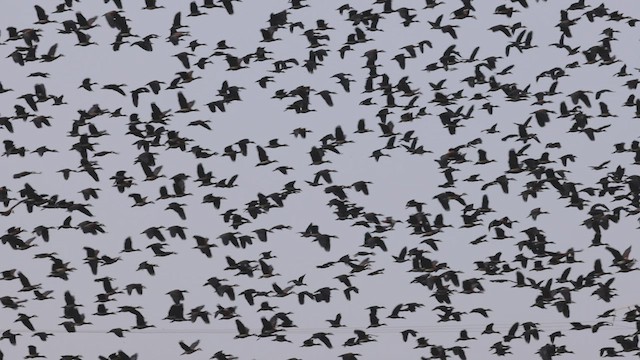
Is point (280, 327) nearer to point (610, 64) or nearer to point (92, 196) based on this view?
point (92, 196)

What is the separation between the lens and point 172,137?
225 feet

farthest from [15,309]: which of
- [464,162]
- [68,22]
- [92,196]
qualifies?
[464,162]

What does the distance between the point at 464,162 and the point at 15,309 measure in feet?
48.7

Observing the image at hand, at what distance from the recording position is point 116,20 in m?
65.8

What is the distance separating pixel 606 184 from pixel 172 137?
13.8 meters

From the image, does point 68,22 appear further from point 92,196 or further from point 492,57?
point 492,57

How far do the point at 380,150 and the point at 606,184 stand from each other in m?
7.22

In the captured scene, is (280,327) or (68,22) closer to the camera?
(68,22)

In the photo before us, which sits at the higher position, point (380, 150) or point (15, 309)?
point (380, 150)

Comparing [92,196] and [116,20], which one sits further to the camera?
[92,196]

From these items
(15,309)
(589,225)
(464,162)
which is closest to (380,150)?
(464,162)

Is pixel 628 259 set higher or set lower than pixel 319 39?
lower

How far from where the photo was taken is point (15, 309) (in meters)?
69.6

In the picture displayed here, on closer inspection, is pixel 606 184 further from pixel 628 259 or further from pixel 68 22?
pixel 68 22
